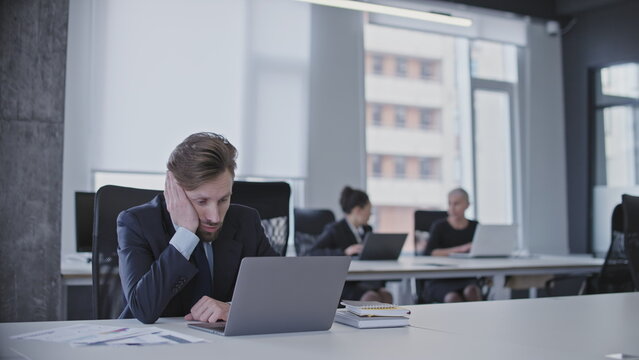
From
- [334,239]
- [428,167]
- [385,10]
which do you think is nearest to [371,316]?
[334,239]

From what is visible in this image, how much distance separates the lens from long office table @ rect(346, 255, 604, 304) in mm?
4047

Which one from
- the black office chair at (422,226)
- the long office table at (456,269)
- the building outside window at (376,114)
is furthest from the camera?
the building outside window at (376,114)

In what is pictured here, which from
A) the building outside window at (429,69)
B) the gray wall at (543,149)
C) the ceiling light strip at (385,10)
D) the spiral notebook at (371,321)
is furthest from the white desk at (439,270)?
the building outside window at (429,69)

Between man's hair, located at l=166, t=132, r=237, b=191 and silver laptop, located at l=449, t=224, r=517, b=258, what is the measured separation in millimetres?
3335

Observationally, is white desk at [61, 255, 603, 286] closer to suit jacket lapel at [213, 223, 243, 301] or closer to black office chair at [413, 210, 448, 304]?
black office chair at [413, 210, 448, 304]

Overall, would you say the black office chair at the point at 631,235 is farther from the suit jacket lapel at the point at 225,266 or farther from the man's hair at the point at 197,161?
the man's hair at the point at 197,161

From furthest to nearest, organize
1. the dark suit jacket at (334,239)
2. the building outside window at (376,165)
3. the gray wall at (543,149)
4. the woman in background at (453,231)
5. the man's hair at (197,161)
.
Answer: the building outside window at (376,165) → the gray wall at (543,149) → the woman in background at (453,231) → the dark suit jacket at (334,239) → the man's hair at (197,161)

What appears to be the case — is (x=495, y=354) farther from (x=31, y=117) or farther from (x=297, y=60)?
(x=297, y=60)

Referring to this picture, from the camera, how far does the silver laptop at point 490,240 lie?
205 inches

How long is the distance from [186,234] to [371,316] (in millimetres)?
607

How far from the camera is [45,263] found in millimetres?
2531

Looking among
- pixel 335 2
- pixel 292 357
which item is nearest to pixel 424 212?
pixel 335 2

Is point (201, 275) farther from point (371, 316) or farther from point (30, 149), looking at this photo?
point (30, 149)

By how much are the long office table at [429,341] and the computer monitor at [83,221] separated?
1986 millimetres
